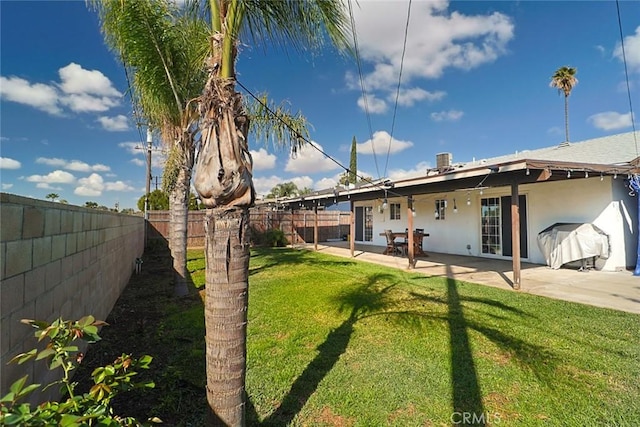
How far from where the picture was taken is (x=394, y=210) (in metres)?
Answer: 16.1

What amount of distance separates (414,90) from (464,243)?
261 inches

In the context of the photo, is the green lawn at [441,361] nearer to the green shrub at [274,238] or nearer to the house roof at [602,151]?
the house roof at [602,151]

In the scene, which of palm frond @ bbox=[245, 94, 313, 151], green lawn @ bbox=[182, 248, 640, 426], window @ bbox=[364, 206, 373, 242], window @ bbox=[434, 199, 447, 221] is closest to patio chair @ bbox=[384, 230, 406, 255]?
window @ bbox=[434, 199, 447, 221]

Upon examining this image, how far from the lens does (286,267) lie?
34.8 feet

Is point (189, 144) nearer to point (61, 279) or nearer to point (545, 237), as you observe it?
point (61, 279)

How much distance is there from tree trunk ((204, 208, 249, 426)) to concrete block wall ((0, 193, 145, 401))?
3.36ft

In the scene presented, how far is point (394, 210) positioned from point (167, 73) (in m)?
12.4

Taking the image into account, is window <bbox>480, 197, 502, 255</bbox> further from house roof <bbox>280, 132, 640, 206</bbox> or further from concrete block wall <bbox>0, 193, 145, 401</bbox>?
concrete block wall <bbox>0, 193, 145, 401</bbox>

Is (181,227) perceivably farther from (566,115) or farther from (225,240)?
(566,115)

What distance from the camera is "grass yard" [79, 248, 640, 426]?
9.04 ft

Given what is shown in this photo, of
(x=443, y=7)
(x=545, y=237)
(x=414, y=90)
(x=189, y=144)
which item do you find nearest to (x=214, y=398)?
(x=189, y=144)

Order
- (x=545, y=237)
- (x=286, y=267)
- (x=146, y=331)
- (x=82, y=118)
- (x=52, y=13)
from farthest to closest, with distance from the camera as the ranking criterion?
(x=82, y=118)
(x=286, y=267)
(x=545, y=237)
(x=52, y=13)
(x=146, y=331)

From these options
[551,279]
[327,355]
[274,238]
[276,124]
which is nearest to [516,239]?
[551,279]

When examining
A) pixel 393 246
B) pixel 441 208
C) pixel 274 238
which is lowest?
pixel 393 246
